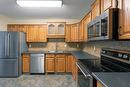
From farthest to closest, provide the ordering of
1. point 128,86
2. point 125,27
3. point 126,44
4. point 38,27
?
point 38,27 → point 126,44 → point 125,27 → point 128,86

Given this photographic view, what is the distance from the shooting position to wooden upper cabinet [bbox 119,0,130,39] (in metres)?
1.87

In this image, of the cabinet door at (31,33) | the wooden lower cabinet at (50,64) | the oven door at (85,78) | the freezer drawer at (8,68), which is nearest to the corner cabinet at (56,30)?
the cabinet door at (31,33)

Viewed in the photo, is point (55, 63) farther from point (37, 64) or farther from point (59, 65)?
point (37, 64)

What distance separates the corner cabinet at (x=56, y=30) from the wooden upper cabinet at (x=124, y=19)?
5705mm

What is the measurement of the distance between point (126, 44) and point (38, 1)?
2.60m

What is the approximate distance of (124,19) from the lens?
6.44ft

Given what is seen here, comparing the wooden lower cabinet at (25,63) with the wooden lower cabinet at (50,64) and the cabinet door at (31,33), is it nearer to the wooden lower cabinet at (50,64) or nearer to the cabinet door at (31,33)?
the wooden lower cabinet at (50,64)

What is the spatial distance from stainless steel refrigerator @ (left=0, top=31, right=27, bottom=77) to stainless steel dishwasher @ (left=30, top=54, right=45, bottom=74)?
0.54 m

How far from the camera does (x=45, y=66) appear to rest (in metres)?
7.21

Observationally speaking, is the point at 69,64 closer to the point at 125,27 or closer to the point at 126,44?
the point at 126,44

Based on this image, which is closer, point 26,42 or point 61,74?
point 61,74

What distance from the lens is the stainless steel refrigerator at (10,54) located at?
21.5ft

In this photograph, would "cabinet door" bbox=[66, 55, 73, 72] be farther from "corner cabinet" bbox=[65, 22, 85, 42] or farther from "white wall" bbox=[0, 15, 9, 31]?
"white wall" bbox=[0, 15, 9, 31]

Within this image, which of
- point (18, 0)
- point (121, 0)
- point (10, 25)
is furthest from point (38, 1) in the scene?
point (10, 25)
